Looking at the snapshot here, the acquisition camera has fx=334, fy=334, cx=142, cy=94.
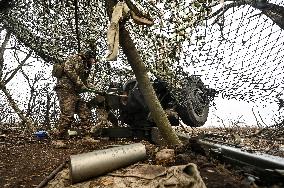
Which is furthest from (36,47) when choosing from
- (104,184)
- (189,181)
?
(189,181)

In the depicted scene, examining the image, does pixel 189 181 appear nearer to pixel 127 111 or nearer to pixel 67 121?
pixel 127 111

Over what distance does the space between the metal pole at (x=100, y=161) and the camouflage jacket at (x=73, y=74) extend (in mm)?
4006

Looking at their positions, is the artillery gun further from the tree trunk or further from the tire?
the tree trunk

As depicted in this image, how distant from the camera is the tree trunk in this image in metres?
4.48

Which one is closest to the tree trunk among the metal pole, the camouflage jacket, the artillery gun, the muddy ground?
the muddy ground

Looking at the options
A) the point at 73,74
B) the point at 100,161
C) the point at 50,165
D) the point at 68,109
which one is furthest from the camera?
the point at 68,109

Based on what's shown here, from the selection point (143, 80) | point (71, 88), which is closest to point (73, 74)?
point (71, 88)

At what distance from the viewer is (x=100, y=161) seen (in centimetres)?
370

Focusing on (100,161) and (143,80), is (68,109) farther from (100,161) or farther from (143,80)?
(100,161)

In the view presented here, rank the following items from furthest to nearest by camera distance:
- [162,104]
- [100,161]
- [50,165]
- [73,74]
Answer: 1. [73,74]
2. [162,104]
3. [50,165]
4. [100,161]

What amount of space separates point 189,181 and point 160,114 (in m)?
1.77

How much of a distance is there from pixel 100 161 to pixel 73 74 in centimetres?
429

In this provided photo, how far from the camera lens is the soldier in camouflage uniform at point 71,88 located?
776 cm

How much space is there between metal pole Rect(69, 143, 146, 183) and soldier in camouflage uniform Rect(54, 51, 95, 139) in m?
4.02
